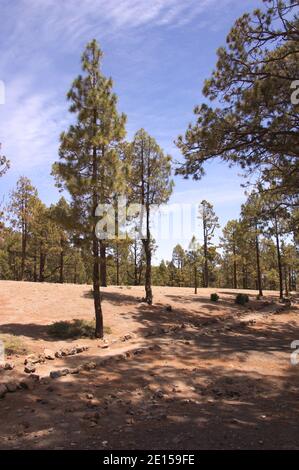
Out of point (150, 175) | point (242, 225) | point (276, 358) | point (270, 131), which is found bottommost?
point (276, 358)

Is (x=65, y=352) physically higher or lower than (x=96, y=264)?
lower

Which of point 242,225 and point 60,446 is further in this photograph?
point 242,225

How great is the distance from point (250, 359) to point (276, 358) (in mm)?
1143

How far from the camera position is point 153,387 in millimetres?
10016

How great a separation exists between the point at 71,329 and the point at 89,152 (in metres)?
7.89

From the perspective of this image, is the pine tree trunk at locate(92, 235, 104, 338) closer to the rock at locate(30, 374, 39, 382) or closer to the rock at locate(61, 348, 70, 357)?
the rock at locate(61, 348, 70, 357)

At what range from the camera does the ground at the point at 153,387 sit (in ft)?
21.0

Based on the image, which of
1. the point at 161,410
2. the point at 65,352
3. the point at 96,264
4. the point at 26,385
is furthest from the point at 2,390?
the point at 96,264

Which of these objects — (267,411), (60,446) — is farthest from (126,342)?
(60,446)

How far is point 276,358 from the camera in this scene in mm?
14312

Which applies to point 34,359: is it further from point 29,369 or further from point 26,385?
point 26,385

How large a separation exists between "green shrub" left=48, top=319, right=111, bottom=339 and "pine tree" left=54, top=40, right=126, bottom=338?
0.50 metres

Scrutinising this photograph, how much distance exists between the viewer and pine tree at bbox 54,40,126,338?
674 inches

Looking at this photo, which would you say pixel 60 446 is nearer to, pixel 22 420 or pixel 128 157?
pixel 22 420
